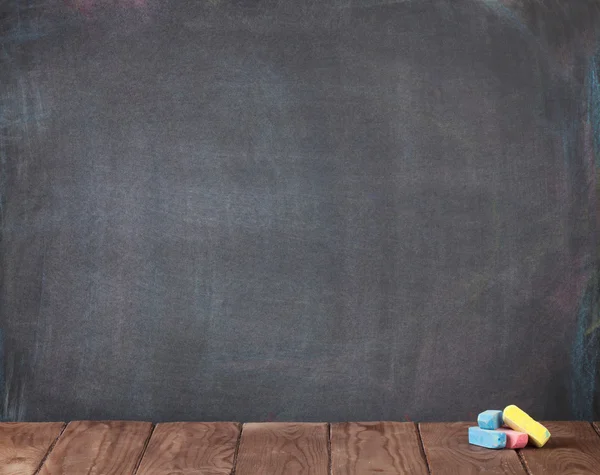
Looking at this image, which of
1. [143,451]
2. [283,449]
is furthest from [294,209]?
[143,451]

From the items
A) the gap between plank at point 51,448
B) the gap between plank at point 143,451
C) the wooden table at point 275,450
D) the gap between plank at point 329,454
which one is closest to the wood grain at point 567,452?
the wooden table at point 275,450

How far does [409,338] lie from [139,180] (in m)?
0.91

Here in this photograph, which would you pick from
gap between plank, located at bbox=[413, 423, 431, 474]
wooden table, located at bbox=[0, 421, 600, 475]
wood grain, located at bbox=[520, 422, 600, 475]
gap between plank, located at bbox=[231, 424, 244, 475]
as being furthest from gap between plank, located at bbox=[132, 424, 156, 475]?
wood grain, located at bbox=[520, 422, 600, 475]

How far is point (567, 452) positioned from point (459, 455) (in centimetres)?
29

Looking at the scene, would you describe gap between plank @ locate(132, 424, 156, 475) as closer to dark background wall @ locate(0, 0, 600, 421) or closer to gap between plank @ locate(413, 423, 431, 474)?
dark background wall @ locate(0, 0, 600, 421)

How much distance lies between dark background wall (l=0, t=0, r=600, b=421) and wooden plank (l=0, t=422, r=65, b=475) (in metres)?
0.08

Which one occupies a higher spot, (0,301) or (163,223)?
(163,223)

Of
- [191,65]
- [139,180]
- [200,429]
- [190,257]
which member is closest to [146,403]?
[200,429]

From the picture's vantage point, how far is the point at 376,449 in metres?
2.14

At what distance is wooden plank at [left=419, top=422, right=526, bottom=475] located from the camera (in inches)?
79.0

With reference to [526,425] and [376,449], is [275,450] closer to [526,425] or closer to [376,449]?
[376,449]

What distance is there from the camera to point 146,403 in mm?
2369

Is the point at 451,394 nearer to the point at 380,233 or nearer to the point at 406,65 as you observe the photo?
the point at 380,233

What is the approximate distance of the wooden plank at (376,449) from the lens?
2.02 metres
